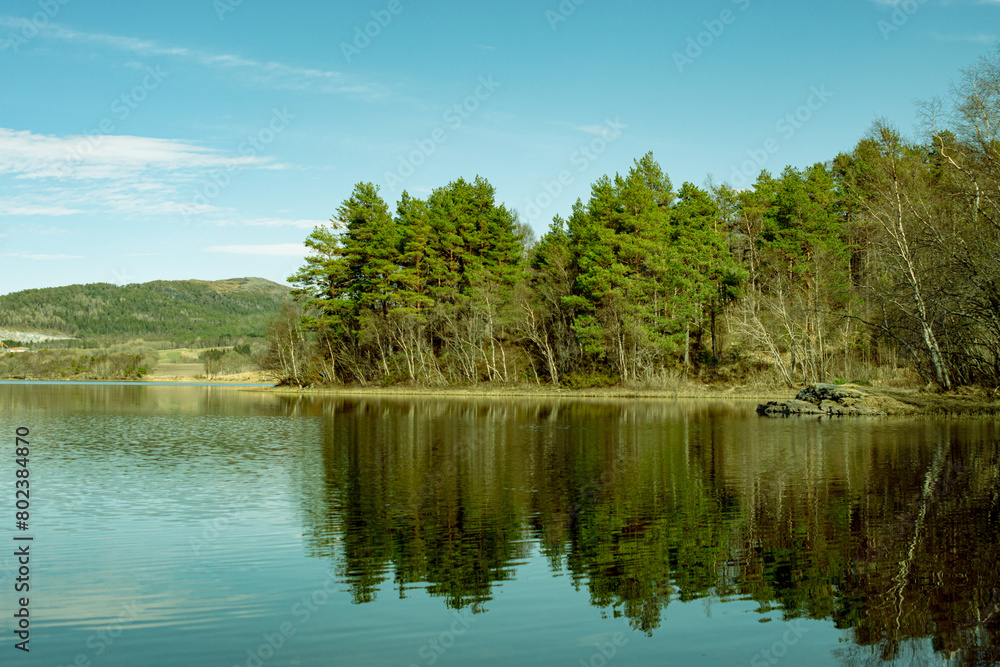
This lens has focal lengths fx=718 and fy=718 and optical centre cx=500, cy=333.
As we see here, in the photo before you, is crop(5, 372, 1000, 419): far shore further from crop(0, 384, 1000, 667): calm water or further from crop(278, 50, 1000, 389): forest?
crop(0, 384, 1000, 667): calm water

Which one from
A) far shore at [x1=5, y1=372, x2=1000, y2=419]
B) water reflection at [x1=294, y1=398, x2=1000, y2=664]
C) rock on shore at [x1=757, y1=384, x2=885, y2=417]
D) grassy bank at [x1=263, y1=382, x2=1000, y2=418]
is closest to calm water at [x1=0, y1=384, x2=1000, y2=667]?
water reflection at [x1=294, y1=398, x2=1000, y2=664]

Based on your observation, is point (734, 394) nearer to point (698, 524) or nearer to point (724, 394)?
point (724, 394)

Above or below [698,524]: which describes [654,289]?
above

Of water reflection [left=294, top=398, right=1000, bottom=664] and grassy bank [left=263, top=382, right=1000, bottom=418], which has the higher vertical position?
grassy bank [left=263, top=382, right=1000, bottom=418]

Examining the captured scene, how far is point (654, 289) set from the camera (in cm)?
5572

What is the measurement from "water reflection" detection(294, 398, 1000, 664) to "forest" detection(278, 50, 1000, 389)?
15.9m

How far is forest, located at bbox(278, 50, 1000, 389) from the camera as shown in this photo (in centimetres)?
3753

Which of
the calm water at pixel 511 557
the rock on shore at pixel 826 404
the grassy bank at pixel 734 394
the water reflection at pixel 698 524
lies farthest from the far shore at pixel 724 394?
the calm water at pixel 511 557

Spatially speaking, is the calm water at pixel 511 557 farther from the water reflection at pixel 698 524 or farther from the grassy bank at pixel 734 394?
the grassy bank at pixel 734 394

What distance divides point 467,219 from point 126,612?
60.1 metres

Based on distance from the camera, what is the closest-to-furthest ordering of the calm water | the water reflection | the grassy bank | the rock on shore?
the calm water < the water reflection < the grassy bank < the rock on shore

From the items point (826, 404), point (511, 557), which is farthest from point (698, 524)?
point (826, 404)

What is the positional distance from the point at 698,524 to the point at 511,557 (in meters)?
3.85

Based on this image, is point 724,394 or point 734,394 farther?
point 724,394
